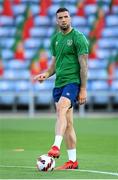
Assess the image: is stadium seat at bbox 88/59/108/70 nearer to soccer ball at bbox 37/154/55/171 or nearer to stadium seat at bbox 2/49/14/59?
stadium seat at bbox 2/49/14/59

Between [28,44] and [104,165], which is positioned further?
[28,44]

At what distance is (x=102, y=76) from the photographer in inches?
939

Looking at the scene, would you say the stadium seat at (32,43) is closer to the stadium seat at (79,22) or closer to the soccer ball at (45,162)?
the stadium seat at (79,22)

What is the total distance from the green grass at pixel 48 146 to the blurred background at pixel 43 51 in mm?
2224

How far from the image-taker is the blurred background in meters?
23.1

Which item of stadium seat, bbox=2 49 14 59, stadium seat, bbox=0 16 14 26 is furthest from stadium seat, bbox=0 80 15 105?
stadium seat, bbox=0 16 14 26

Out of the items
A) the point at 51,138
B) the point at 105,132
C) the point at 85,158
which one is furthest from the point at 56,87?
the point at 105,132

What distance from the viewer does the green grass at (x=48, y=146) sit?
896 cm

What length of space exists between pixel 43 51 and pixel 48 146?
11696 mm

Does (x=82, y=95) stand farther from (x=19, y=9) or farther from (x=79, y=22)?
(x=19, y=9)

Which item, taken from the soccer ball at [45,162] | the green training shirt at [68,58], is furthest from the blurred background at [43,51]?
the soccer ball at [45,162]

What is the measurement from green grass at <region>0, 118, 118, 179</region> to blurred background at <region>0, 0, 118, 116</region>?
2.22 meters

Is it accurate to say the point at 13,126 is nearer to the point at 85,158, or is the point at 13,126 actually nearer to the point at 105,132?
the point at 105,132

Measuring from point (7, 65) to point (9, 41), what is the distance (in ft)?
3.82
